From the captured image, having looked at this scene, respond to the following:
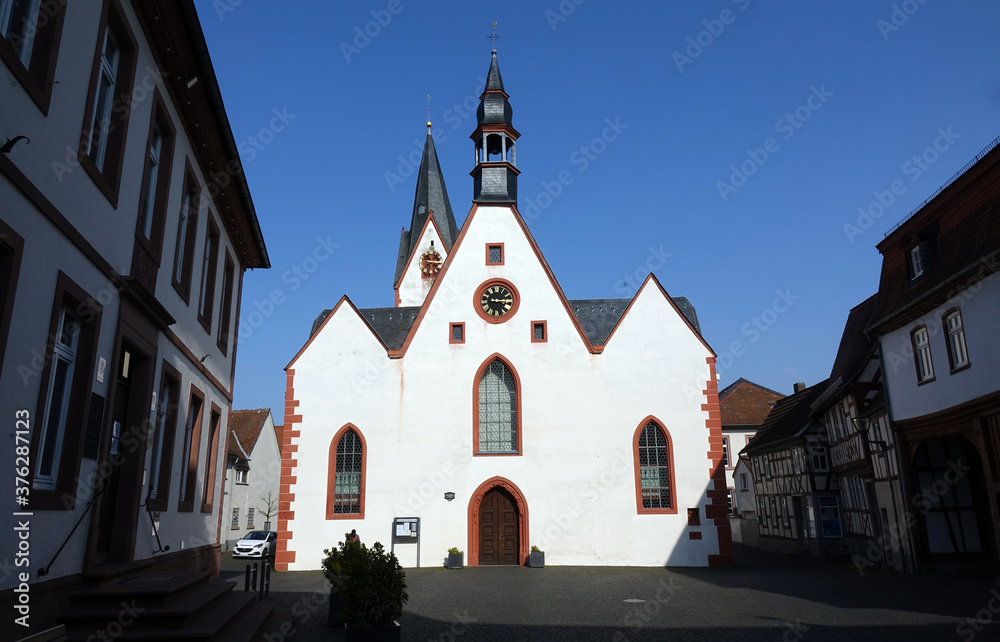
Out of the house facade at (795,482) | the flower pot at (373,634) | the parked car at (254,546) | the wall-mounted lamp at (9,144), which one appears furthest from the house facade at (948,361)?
the parked car at (254,546)

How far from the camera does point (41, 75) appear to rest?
5898 millimetres

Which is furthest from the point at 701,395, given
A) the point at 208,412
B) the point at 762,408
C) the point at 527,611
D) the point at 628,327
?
the point at 762,408

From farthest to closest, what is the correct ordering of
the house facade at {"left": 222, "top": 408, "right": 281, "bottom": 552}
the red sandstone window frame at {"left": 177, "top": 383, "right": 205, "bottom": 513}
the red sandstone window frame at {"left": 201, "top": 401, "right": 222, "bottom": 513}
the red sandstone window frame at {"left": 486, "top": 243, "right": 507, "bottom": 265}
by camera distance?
the house facade at {"left": 222, "top": 408, "right": 281, "bottom": 552} < the red sandstone window frame at {"left": 486, "top": 243, "right": 507, "bottom": 265} < the red sandstone window frame at {"left": 201, "top": 401, "right": 222, "bottom": 513} < the red sandstone window frame at {"left": 177, "top": 383, "right": 205, "bottom": 513}

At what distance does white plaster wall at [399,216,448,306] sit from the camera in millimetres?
40188

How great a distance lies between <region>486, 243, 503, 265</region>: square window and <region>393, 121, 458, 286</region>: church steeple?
15320mm

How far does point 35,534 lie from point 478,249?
20.4 metres

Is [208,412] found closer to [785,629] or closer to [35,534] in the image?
[35,534]

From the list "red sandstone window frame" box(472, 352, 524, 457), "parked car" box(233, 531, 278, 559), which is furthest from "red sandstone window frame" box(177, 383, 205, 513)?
"parked car" box(233, 531, 278, 559)

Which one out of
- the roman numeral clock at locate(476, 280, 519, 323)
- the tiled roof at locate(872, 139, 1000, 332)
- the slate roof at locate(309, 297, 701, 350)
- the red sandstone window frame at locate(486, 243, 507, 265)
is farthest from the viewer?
the slate roof at locate(309, 297, 701, 350)

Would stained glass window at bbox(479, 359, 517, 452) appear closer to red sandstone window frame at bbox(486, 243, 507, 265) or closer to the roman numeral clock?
the roman numeral clock

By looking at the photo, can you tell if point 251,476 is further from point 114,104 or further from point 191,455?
point 114,104

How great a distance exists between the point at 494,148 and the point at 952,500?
18165 mm

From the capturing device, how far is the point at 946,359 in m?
16.2

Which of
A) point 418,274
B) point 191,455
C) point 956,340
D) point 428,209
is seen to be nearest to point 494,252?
point 956,340
